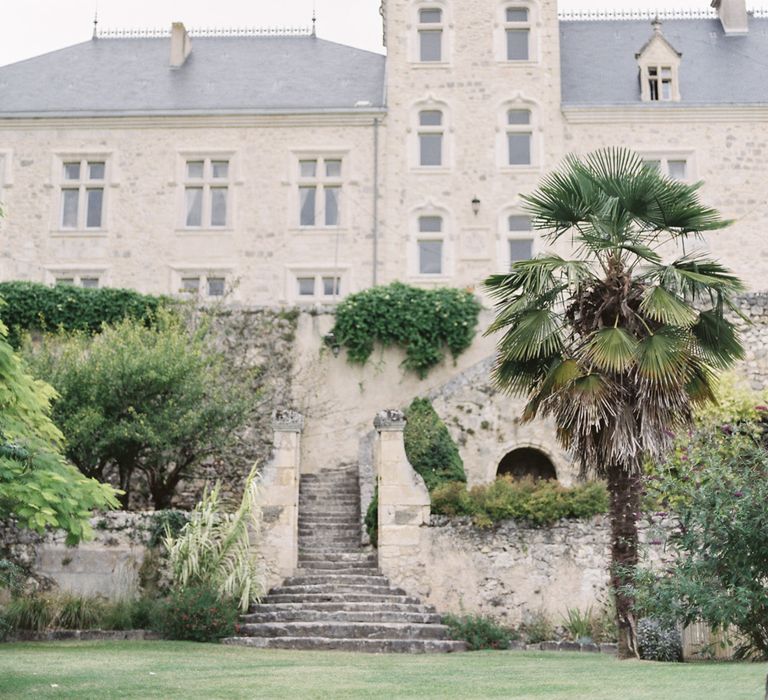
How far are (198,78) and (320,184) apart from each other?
5321 mm

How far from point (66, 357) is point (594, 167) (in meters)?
9.91

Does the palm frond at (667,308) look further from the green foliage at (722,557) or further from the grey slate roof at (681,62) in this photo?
the grey slate roof at (681,62)

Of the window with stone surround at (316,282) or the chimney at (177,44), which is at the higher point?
the chimney at (177,44)

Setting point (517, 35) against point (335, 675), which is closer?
point (335, 675)

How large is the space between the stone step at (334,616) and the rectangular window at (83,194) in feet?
53.9

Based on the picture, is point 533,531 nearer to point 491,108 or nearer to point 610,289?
point 610,289

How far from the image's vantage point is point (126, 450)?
19.8 meters

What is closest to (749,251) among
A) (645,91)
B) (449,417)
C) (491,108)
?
(645,91)

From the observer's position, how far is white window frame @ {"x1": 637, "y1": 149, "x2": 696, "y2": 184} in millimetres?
30406

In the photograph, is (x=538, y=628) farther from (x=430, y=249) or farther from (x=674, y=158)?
(x=674, y=158)

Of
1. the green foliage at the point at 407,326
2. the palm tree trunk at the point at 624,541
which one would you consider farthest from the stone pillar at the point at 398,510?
the green foliage at the point at 407,326

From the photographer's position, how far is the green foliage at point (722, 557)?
37.1ft

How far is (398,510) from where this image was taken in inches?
716

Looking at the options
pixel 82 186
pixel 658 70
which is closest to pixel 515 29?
pixel 658 70
